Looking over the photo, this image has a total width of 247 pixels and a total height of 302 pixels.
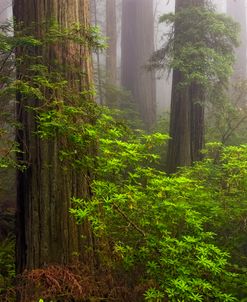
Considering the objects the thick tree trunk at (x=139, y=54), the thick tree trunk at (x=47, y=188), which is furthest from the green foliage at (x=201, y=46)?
the thick tree trunk at (x=139, y=54)

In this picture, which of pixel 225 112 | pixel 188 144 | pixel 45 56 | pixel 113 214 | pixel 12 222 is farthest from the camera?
pixel 225 112

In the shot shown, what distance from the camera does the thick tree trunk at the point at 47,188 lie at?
4.40 metres

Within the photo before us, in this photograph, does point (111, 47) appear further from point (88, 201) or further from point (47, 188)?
point (88, 201)

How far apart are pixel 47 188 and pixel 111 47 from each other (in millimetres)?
13116

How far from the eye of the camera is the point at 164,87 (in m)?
27.7

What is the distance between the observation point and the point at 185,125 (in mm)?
8344

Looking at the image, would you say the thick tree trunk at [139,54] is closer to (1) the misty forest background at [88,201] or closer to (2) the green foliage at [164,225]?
(1) the misty forest background at [88,201]

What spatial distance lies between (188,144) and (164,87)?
1995 centimetres

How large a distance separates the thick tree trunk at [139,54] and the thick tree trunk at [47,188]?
8003 mm

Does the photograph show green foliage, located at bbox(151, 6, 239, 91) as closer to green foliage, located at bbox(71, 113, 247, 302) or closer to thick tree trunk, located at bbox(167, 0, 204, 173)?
thick tree trunk, located at bbox(167, 0, 204, 173)

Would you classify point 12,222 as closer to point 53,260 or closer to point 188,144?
point 53,260

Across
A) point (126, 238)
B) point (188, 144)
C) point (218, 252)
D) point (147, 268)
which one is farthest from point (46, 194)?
point (188, 144)

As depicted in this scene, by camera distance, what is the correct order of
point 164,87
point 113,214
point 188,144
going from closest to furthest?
point 113,214
point 188,144
point 164,87

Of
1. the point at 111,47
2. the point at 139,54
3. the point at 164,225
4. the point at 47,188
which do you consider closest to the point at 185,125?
the point at 47,188
